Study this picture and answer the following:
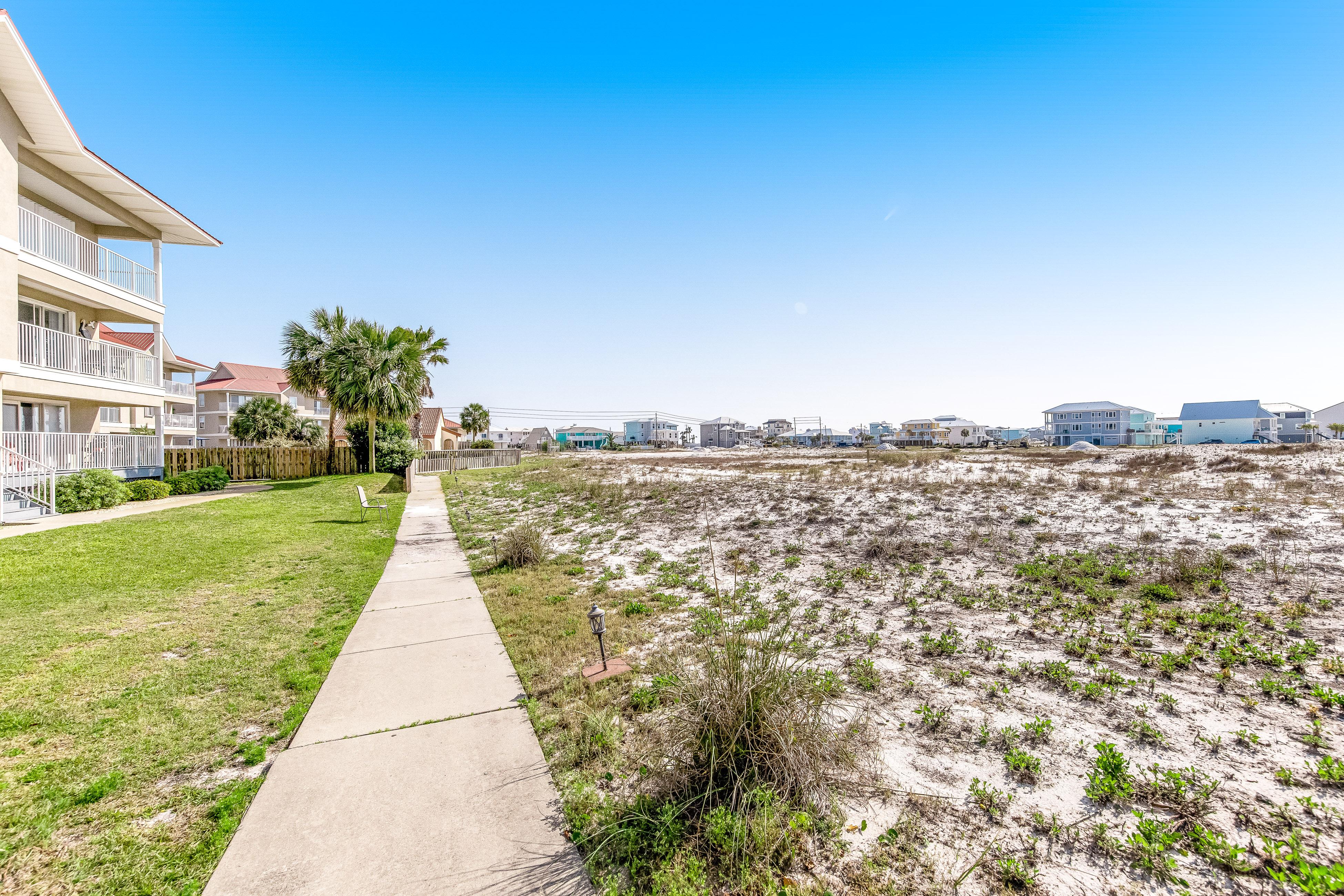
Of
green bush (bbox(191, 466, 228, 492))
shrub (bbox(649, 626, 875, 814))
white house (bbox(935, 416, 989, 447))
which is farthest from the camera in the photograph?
white house (bbox(935, 416, 989, 447))

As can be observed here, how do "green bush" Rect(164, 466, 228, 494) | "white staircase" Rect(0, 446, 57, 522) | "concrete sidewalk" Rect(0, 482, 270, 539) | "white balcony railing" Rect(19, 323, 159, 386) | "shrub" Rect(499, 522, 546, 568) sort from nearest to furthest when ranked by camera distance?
"shrub" Rect(499, 522, 546, 568) → "concrete sidewalk" Rect(0, 482, 270, 539) → "white staircase" Rect(0, 446, 57, 522) → "white balcony railing" Rect(19, 323, 159, 386) → "green bush" Rect(164, 466, 228, 494)

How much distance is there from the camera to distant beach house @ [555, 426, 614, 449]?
12912 cm

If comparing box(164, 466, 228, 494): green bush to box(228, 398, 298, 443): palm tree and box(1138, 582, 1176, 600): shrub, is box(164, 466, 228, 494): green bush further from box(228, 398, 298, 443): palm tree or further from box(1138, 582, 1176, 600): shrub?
box(1138, 582, 1176, 600): shrub

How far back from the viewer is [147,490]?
16.8 meters

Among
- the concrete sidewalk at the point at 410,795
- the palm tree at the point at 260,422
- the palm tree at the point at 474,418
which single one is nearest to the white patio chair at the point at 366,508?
the concrete sidewalk at the point at 410,795

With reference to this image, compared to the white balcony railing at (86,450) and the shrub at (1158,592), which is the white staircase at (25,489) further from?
the shrub at (1158,592)

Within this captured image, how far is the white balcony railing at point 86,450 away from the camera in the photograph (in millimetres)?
14328

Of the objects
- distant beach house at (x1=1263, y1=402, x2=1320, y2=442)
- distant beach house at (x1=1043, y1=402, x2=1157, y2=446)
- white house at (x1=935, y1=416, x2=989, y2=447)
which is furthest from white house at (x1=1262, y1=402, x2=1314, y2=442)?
white house at (x1=935, y1=416, x2=989, y2=447)

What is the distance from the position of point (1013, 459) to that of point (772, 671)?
32.8 meters

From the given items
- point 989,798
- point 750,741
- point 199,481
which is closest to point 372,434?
point 199,481

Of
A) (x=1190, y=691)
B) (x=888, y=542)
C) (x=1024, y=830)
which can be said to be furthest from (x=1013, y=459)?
(x=1024, y=830)

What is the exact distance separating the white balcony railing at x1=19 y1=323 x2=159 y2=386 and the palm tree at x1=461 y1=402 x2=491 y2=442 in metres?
45.2

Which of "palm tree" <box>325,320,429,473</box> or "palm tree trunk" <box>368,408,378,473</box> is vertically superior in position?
"palm tree" <box>325,320,429,473</box>

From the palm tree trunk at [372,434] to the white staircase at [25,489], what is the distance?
42.9 feet
